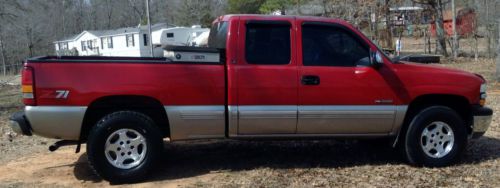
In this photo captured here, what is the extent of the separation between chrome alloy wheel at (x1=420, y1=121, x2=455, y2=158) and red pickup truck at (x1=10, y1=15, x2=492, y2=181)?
0.04 feet

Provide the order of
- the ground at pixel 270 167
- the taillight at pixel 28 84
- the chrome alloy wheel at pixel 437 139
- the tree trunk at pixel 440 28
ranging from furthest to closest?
the tree trunk at pixel 440 28 → the chrome alloy wheel at pixel 437 139 → the ground at pixel 270 167 → the taillight at pixel 28 84

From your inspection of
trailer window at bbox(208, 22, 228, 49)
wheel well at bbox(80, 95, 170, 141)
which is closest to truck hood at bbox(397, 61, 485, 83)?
trailer window at bbox(208, 22, 228, 49)

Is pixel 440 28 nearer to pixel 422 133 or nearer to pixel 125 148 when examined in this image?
pixel 422 133

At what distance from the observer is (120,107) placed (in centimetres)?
622

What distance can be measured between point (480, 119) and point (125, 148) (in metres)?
4.09

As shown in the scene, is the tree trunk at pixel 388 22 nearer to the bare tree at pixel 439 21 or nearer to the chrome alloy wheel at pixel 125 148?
the bare tree at pixel 439 21

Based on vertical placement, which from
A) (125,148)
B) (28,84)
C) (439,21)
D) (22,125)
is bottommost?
(125,148)

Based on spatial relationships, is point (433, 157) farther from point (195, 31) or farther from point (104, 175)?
point (195, 31)

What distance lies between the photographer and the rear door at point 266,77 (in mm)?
6160

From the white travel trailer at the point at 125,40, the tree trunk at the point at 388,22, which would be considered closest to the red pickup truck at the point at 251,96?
the tree trunk at the point at 388,22

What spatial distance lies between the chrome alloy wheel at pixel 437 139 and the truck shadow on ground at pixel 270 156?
0.38 m

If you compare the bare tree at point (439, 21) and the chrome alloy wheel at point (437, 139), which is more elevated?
the bare tree at point (439, 21)

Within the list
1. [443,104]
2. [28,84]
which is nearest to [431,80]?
[443,104]

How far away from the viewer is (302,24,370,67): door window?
6.38 metres
